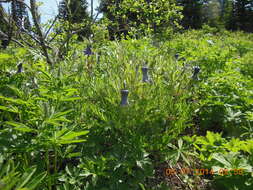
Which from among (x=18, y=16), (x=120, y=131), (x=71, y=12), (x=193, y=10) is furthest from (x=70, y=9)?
(x=193, y=10)

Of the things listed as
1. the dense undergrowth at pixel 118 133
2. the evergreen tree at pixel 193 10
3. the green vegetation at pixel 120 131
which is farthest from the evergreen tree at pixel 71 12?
the evergreen tree at pixel 193 10

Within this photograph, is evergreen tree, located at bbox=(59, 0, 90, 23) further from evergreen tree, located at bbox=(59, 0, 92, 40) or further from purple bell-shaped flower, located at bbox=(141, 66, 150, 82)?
purple bell-shaped flower, located at bbox=(141, 66, 150, 82)

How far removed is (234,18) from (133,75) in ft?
109

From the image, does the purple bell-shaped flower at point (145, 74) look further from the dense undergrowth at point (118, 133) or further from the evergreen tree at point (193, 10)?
the evergreen tree at point (193, 10)

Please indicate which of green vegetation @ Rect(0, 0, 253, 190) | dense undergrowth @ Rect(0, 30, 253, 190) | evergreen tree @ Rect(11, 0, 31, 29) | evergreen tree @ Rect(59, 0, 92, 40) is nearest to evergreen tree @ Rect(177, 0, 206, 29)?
evergreen tree @ Rect(59, 0, 92, 40)

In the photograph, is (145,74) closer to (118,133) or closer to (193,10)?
(118,133)

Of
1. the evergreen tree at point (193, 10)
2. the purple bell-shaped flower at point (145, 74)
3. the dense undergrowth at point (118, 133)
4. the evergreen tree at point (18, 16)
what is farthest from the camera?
the evergreen tree at point (193, 10)

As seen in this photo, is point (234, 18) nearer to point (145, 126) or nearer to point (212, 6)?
point (212, 6)

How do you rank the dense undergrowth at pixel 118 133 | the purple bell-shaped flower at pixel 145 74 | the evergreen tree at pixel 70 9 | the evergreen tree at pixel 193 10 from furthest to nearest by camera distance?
the evergreen tree at pixel 193 10
the evergreen tree at pixel 70 9
the purple bell-shaped flower at pixel 145 74
the dense undergrowth at pixel 118 133

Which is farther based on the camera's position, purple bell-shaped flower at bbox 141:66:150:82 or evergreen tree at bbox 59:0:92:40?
evergreen tree at bbox 59:0:92:40

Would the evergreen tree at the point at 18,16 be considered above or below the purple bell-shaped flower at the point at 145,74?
above

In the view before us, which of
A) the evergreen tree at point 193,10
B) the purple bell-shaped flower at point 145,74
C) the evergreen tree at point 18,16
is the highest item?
the evergreen tree at point 193,10

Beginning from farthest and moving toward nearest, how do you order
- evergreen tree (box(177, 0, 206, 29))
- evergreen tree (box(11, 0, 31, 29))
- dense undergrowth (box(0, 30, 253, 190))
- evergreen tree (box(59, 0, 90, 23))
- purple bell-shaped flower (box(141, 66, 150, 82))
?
evergreen tree (box(177, 0, 206, 29)) < evergreen tree (box(11, 0, 31, 29)) < evergreen tree (box(59, 0, 90, 23)) < purple bell-shaped flower (box(141, 66, 150, 82)) < dense undergrowth (box(0, 30, 253, 190))

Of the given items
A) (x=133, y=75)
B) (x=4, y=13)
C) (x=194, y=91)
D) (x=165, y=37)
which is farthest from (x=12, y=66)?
(x=165, y=37)
